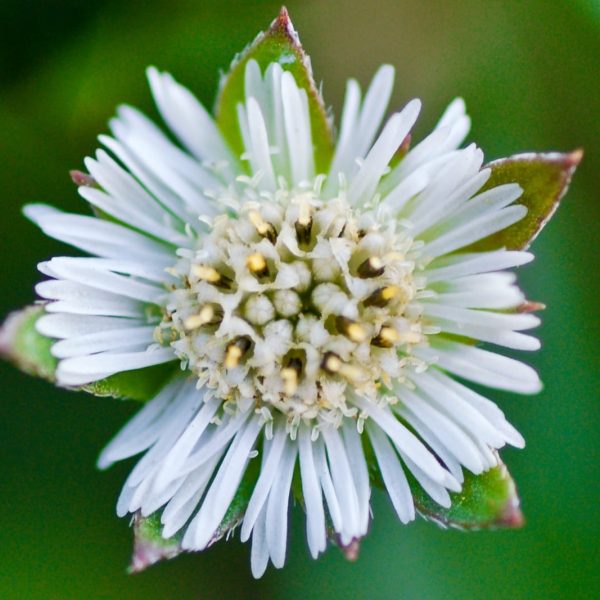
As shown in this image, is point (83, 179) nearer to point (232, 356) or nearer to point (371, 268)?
point (232, 356)

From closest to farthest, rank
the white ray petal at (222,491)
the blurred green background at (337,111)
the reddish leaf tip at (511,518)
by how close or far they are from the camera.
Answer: the reddish leaf tip at (511,518) < the white ray petal at (222,491) < the blurred green background at (337,111)

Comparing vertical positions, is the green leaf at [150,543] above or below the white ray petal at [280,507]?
below

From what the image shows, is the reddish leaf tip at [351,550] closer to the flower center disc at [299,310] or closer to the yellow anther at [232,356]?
the flower center disc at [299,310]

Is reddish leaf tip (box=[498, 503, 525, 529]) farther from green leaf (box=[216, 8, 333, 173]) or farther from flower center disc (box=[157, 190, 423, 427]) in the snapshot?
green leaf (box=[216, 8, 333, 173])

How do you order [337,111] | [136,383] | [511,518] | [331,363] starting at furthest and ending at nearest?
1. [337,111]
2. [136,383]
3. [331,363]
4. [511,518]

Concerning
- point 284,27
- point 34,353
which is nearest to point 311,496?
point 34,353

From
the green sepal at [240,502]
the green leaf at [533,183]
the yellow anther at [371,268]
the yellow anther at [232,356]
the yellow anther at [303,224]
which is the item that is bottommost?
the green sepal at [240,502]

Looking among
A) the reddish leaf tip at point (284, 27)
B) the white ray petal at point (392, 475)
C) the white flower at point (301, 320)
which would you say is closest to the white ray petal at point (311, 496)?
the white flower at point (301, 320)

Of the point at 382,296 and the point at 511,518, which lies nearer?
the point at 511,518
